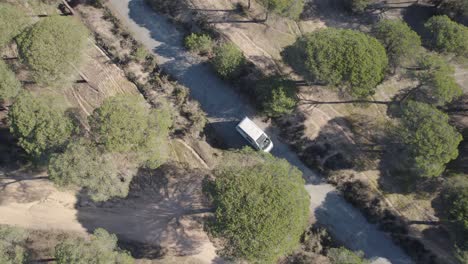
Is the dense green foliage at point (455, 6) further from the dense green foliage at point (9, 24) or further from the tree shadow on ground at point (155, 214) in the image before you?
the dense green foliage at point (9, 24)

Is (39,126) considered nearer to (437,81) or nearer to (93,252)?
(93,252)

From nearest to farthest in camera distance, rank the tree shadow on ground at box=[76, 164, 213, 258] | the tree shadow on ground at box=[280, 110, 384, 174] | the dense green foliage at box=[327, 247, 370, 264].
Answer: the dense green foliage at box=[327, 247, 370, 264], the tree shadow on ground at box=[76, 164, 213, 258], the tree shadow on ground at box=[280, 110, 384, 174]

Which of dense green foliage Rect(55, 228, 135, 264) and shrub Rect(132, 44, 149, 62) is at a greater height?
shrub Rect(132, 44, 149, 62)

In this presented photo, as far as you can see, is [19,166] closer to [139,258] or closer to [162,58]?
[139,258]

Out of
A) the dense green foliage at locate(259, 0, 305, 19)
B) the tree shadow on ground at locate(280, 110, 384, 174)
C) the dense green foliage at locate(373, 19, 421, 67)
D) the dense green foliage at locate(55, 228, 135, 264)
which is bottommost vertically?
the dense green foliage at locate(55, 228, 135, 264)

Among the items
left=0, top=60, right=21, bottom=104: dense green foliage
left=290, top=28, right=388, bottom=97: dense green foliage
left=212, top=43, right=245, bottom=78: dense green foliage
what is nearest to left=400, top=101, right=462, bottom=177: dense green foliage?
left=290, top=28, right=388, bottom=97: dense green foliage

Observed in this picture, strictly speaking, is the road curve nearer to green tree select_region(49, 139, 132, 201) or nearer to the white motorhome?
Result: the white motorhome

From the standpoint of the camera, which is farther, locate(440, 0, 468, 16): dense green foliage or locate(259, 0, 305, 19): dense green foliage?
locate(440, 0, 468, 16): dense green foliage

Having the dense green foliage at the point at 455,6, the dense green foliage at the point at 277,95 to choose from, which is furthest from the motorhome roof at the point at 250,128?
the dense green foliage at the point at 455,6
